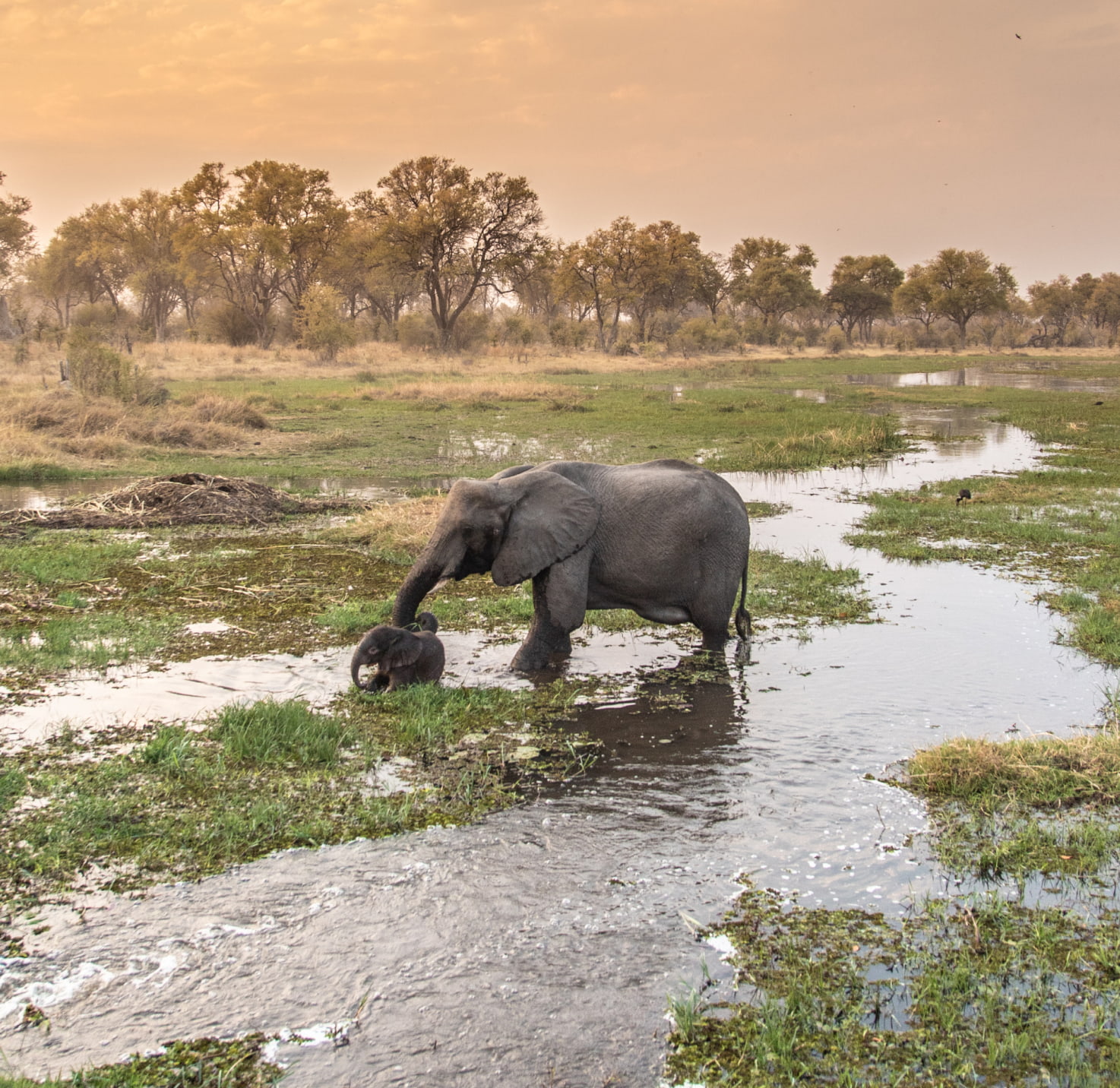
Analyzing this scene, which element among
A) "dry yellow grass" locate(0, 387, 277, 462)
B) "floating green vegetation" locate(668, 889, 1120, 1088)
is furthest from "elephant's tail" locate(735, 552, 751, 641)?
"dry yellow grass" locate(0, 387, 277, 462)

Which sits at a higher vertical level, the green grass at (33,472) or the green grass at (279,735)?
the green grass at (33,472)

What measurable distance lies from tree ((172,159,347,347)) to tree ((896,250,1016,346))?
48683mm

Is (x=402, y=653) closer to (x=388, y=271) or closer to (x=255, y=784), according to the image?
(x=255, y=784)

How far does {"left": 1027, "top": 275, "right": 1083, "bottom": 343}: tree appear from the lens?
95500mm

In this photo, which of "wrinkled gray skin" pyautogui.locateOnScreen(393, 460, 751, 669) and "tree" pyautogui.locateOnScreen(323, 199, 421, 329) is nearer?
"wrinkled gray skin" pyautogui.locateOnScreen(393, 460, 751, 669)

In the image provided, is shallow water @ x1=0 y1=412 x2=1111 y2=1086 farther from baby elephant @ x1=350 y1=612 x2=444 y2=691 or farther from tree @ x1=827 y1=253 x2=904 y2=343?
tree @ x1=827 y1=253 x2=904 y2=343

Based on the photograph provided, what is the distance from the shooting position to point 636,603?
298 inches

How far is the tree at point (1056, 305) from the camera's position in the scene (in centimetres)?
9550

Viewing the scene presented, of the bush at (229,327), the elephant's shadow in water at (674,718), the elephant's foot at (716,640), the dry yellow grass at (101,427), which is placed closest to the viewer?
the elephant's shadow in water at (674,718)

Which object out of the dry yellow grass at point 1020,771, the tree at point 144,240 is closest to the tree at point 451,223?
the tree at point 144,240

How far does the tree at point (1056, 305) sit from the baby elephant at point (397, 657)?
99.6 meters

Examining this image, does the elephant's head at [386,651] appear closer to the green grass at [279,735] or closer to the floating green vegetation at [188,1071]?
the green grass at [279,735]

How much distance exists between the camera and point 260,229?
54406mm

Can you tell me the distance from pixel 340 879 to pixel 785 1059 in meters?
2.09
